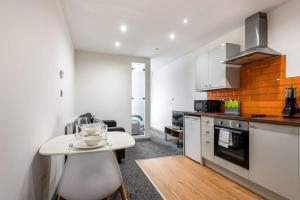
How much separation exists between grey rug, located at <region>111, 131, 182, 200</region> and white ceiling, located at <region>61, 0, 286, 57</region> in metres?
2.64

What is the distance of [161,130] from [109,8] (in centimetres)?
499

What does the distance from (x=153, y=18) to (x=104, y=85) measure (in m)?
2.72

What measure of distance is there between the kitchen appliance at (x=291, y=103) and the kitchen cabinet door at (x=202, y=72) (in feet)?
4.93

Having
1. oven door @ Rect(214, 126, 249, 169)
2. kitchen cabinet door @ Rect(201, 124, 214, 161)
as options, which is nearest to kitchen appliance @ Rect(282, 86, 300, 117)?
oven door @ Rect(214, 126, 249, 169)

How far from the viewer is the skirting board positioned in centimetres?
210

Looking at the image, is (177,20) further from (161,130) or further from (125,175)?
(161,130)

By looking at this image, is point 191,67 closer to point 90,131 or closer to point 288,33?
point 288,33

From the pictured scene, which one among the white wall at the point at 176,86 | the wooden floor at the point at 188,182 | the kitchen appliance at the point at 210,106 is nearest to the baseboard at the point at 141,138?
the white wall at the point at 176,86

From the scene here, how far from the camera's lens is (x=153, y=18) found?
293 centimetres

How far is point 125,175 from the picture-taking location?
2.81 meters

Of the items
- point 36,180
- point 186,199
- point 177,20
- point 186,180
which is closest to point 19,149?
point 36,180

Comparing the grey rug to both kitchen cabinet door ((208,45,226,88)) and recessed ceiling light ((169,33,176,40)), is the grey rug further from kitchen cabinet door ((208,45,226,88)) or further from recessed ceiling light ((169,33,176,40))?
recessed ceiling light ((169,33,176,40))

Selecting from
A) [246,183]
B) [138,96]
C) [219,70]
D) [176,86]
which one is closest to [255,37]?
[219,70]

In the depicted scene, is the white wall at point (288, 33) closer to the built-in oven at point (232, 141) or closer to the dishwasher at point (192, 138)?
the built-in oven at point (232, 141)
